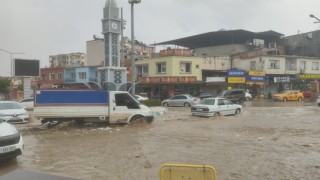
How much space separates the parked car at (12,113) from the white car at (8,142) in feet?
36.4

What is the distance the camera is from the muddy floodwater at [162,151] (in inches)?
328

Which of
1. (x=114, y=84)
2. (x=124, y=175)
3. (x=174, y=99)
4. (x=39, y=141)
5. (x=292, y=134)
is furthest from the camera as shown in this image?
(x=174, y=99)

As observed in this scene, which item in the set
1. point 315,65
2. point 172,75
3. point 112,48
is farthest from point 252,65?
point 112,48

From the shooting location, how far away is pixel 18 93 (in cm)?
6034

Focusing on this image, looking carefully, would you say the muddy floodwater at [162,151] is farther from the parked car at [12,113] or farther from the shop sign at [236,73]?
the shop sign at [236,73]

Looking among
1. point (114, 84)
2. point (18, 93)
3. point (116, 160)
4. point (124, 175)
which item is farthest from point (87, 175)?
point (18, 93)

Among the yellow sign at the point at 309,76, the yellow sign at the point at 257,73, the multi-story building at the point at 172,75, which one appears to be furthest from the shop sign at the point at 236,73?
the yellow sign at the point at 309,76

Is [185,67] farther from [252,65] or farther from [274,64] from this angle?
[274,64]

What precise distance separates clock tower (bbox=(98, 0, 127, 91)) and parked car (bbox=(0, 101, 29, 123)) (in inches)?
418

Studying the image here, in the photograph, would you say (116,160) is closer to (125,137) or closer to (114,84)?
(125,137)

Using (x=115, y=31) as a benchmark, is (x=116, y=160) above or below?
below

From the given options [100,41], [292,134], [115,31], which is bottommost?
[292,134]

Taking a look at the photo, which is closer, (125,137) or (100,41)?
(125,137)

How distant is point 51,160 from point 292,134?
35.4 ft
